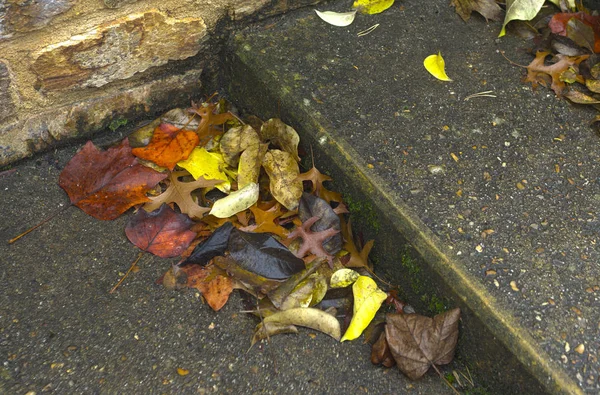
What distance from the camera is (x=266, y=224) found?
1916 mm

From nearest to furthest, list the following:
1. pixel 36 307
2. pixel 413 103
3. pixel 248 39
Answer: pixel 36 307
pixel 413 103
pixel 248 39

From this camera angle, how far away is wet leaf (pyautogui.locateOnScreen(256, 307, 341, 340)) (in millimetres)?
1756

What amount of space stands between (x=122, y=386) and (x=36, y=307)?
35cm

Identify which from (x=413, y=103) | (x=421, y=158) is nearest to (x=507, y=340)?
(x=421, y=158)

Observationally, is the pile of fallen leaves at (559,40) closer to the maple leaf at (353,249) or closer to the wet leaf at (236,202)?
the maple leaf at (353,249)

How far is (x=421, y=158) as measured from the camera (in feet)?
6.17

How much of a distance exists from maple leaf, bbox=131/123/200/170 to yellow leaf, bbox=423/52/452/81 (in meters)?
0.79

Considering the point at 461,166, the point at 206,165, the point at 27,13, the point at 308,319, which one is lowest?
the point at 308,319

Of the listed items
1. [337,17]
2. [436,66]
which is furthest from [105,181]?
[436,66]

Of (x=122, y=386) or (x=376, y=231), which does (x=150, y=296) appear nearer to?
(x=122, y=386)

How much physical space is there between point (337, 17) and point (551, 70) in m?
0.74

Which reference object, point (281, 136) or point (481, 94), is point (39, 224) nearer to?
point (281, 136)

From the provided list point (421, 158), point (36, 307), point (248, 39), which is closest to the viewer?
point (36, 307)

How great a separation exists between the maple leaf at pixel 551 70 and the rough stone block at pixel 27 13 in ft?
4.70
